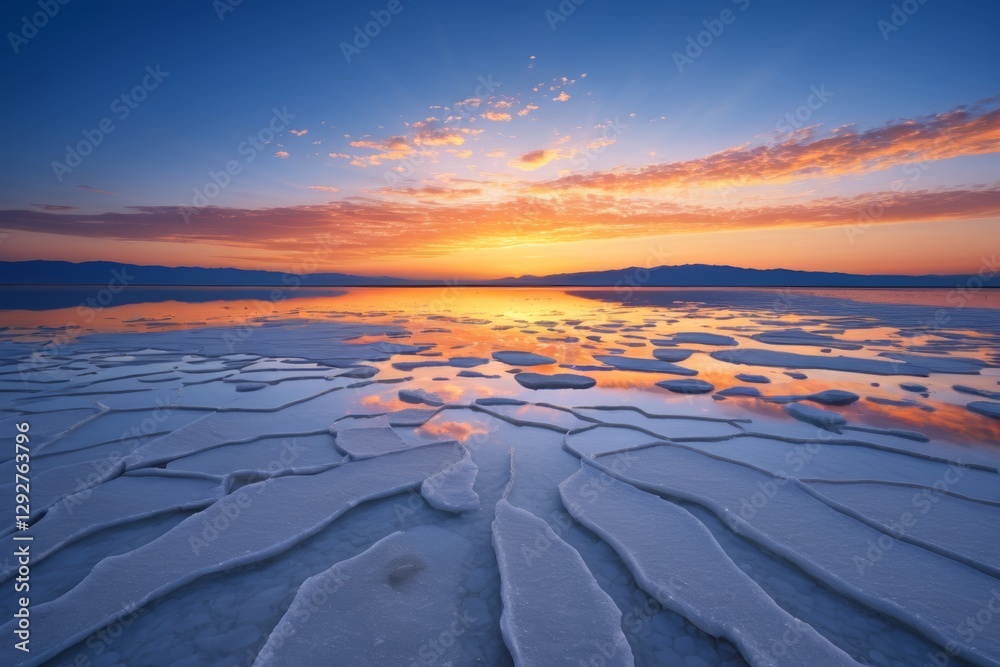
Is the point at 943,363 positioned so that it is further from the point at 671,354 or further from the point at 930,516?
the point at 930,516

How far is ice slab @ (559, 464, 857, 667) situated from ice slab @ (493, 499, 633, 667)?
1.04ft

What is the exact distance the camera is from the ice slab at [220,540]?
76.2 inches

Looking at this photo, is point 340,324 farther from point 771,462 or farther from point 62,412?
point 771,462

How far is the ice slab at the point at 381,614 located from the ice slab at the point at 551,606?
0.70 feet

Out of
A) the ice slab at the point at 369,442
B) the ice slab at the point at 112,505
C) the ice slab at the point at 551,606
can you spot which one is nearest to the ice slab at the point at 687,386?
the ice slab at the point at 369,442

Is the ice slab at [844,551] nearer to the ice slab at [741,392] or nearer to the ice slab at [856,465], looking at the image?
the ice slab at [856,465]

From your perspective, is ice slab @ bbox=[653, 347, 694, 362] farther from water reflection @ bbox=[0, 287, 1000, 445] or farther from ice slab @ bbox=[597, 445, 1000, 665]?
ice slab @ bbox=[597, 445, 1000, 665]

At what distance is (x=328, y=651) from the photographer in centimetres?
179

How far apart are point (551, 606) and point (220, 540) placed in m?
2.00

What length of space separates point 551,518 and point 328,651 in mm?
1541

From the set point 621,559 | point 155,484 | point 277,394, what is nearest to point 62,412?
point 277,394

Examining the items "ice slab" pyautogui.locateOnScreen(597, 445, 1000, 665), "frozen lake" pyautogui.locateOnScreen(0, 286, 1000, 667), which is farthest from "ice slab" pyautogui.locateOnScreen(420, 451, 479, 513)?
"ice slab" pyautogui.locateOnScreen(597, 445, 1000, 665)

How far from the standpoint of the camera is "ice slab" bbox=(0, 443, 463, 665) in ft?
6.35

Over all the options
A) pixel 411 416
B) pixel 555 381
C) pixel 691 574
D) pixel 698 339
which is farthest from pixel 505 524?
pixel 698 339
